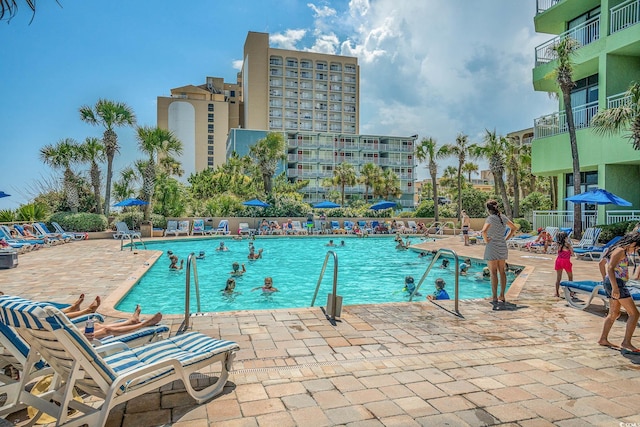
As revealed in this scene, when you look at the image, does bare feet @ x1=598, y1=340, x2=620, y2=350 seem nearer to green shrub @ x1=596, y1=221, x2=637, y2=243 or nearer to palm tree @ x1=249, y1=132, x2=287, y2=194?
green shrub @ x1=596, y1=221, x2=637, y2=243

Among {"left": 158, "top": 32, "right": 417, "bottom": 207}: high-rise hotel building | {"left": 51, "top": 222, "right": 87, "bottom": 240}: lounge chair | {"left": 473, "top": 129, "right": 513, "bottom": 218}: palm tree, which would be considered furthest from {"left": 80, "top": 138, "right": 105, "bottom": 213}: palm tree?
{"left": 158, "top": 32, "right": 417, "bottom": 207}: high-rise hotel building

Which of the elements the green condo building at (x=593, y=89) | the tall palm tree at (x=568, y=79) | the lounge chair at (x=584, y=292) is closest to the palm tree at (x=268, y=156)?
the green condo building at (x=593, y=89)

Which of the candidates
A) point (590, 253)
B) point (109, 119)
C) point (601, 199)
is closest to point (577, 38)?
point (601, 199)

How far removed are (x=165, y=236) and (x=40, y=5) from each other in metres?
20.5

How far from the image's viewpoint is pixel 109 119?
76.8 ft

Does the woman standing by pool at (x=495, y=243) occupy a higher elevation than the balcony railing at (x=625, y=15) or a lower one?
lower

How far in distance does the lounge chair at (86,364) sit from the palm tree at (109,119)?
76.1 feet

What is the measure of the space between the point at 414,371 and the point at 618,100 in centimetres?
1759

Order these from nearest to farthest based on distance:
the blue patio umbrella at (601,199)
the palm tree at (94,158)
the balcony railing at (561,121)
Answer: the blue patio umbrella at (601,199)
the balcony railing at (561,121)
the palm tree at (94,158)

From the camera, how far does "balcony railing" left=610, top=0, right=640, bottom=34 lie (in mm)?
15891

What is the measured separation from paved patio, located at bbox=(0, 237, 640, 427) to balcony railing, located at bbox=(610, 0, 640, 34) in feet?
50.2

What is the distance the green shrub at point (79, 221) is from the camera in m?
21.0

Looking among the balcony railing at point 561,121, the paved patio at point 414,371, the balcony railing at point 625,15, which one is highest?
the balcony railing at point 625,15

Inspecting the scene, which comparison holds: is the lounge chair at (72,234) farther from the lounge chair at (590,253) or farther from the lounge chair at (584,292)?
the lounge chair at (590,253)
